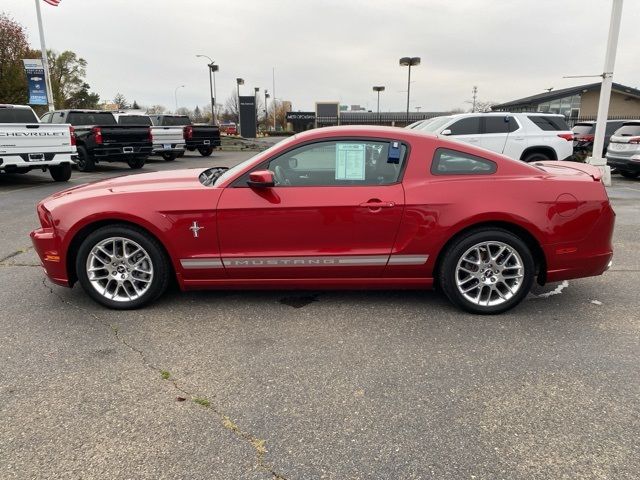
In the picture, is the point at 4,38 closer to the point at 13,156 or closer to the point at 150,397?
the point at 13,156

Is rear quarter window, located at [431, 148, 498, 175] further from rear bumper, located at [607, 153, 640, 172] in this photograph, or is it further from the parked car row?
rear bumper, located at [607, 153, 640, 172]

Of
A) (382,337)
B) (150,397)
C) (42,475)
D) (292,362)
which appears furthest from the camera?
(382,337)

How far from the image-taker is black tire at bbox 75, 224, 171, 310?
3770mm

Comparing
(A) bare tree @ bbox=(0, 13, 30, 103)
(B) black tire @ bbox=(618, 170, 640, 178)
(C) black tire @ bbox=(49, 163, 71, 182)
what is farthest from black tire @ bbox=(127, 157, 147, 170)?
(A) bare tree @ bbox=(0, 13, 30, 103)

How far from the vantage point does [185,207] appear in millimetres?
3709

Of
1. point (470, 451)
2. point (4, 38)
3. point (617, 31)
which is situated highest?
point (4, 38)

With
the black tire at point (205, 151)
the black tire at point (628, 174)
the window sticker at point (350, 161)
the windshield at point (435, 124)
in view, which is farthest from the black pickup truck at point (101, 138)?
the black tire at point (628, 174)

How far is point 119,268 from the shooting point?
12.6 ft

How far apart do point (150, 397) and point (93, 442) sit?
0.42 m

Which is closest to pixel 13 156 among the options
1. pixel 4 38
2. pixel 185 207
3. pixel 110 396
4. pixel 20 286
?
pixel 20 286

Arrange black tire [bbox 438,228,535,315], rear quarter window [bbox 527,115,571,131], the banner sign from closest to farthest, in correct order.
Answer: black tire [bbox 438,228,535,315] < rear quarter window [bbox 527,115,571,131] < the banner sign

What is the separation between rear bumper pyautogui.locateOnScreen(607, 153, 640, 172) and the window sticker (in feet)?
40.2

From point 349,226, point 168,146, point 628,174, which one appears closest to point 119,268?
point 349,226

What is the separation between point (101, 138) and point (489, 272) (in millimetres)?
13268
